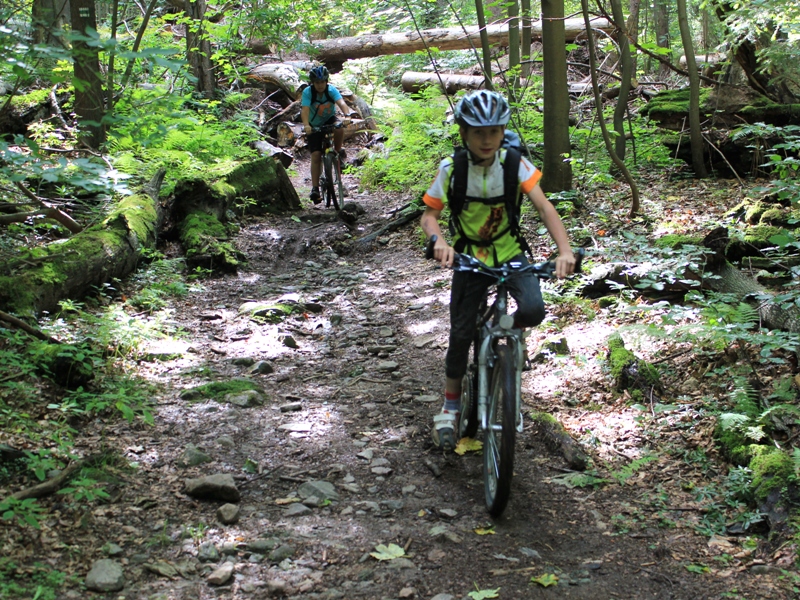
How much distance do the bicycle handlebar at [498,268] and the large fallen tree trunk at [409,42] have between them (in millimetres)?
17373

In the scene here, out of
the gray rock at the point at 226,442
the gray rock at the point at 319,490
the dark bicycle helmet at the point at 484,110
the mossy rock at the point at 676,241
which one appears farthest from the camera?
the mossy rock at the point at 676,241

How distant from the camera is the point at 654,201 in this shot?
9352mm

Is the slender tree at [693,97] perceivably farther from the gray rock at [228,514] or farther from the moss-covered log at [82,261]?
the gray rock at [228,514]

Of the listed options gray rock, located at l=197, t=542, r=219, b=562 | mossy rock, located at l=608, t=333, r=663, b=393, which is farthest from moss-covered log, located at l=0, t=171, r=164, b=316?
mossy rock, located at l=608, t=333, r=663, b=393

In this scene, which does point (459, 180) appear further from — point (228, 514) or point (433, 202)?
point (228, 514)

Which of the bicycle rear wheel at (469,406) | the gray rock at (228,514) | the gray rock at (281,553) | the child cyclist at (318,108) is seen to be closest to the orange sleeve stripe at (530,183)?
the bicycle rear wheel at (469,406)

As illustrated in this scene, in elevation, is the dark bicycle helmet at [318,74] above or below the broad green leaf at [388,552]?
above

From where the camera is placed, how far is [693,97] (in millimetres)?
9984

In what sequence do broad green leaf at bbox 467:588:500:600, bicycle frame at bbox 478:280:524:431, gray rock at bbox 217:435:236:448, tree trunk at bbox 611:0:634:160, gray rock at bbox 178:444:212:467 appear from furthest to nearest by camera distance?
tree trunk at bbox 611:0:634:160
gray rock at bbox 217:435:236:448
gray rock at bbox 178:444:212:467
bicycle frame at bbox 478:280:524:431
broad green leaf at bbox 467:588:500:600

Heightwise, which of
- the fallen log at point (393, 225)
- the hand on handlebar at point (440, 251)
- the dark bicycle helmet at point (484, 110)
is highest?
the dark bicycle helmet at point (484, 110)

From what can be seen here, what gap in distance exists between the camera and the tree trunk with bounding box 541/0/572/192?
9.02 m

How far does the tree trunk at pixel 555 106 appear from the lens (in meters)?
9.02

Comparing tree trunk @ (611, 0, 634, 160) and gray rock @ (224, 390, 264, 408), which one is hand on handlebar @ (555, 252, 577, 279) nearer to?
gray rock @ (224, 390, 264, 408)

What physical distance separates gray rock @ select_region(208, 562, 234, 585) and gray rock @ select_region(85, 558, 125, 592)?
1.34 ft
